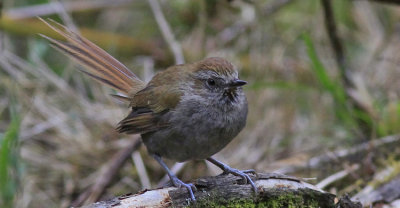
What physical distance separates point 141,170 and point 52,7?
233 centimetres

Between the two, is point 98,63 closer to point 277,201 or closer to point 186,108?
point 186,108

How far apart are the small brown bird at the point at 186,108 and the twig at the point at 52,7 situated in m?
2.27

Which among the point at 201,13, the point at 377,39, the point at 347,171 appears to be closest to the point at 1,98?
the point at 201,13

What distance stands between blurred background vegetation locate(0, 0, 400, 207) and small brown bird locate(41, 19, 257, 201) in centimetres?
65

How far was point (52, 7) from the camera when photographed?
219 inches

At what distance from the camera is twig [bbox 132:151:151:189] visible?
164 inches

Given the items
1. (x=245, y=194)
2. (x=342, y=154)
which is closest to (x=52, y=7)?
(x=342, y=154)

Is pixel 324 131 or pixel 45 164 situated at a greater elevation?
pixel 324 131

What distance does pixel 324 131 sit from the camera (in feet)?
16.4

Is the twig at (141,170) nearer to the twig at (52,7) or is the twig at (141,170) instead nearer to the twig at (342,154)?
the twig at (342,154)

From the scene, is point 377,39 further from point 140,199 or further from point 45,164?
point 140,199

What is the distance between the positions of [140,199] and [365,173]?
1.87 meters

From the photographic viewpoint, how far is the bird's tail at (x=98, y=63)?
11.7 ft

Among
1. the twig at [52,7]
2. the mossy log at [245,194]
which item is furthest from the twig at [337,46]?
the twig at [52,7]
